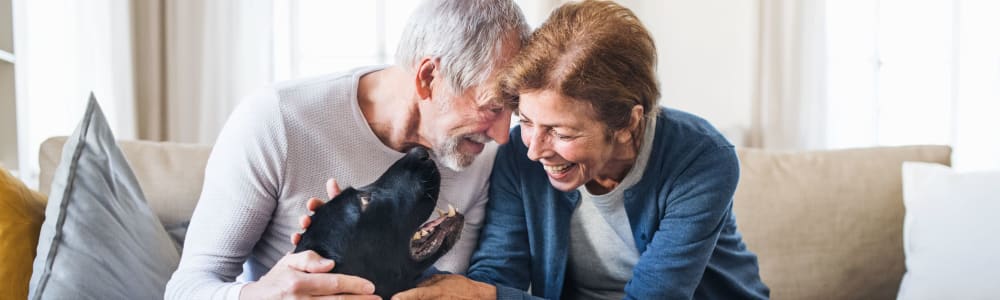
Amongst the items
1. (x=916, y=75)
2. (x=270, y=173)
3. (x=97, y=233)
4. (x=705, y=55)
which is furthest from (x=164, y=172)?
(x=916, y=75)

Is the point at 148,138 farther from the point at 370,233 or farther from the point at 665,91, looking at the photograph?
the point at 370,233

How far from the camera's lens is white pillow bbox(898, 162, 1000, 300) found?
1.87 m

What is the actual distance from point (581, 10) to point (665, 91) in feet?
7.01

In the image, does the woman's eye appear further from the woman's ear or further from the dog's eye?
the dog's eye

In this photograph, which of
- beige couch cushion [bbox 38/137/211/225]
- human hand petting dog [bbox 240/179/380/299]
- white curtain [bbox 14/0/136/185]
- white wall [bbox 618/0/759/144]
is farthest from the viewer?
white wall [bbox 618/0/759/144]

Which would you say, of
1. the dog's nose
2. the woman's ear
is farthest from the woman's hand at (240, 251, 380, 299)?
the woman's ear

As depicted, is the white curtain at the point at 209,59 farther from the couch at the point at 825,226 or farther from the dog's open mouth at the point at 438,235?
the dog's open mouth at the point at 438,235

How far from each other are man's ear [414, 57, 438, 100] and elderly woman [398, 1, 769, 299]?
0.11 metres

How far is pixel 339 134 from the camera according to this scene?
131 centimetres

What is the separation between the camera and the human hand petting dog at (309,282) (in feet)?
3.72

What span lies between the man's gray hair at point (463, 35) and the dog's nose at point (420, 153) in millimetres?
107

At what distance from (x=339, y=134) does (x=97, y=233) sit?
1.31 ft

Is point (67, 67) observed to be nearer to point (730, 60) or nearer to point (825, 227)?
point (825, 227)

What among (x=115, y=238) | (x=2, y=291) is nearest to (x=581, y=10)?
(x=115, y=238)
